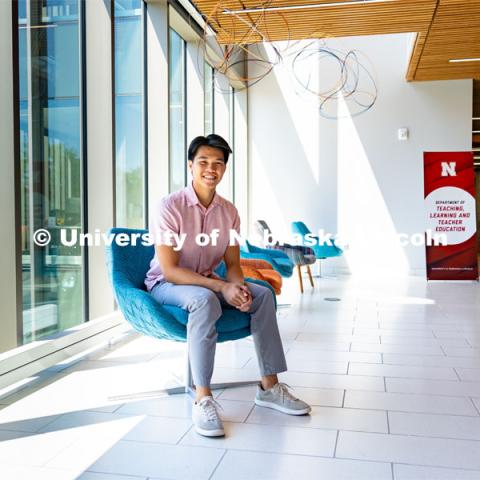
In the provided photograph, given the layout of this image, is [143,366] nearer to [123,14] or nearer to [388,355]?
[388,355]

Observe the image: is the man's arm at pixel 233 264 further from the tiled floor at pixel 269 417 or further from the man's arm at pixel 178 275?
the tiled floor at pixel 269 417

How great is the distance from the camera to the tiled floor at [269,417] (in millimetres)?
1913

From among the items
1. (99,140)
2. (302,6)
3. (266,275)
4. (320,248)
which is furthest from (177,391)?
(320,248)

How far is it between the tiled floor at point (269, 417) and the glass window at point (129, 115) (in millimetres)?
1220

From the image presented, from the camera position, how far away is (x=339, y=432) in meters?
2.23

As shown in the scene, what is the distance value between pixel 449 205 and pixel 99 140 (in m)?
5.36

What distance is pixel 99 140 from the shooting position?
12.9 feet

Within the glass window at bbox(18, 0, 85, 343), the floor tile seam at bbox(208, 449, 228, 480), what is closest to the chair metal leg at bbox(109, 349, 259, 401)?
the floor tile seam at bbox(208, 449, 228, 480)

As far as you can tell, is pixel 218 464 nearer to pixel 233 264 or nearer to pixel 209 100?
pixel 233 264

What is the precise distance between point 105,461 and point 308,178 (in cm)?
711

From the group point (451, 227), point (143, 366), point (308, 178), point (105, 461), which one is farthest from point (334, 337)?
point (308, 178)

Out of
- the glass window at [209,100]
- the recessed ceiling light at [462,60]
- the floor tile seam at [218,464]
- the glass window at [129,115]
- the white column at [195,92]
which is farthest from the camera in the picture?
the glass window at [209,100]

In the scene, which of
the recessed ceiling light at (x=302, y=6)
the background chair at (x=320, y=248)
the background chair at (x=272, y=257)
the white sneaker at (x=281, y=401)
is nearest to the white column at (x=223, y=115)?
the background chair at (x=320, y=248)

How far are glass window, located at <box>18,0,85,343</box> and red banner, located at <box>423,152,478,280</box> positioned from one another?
529 centimetres
